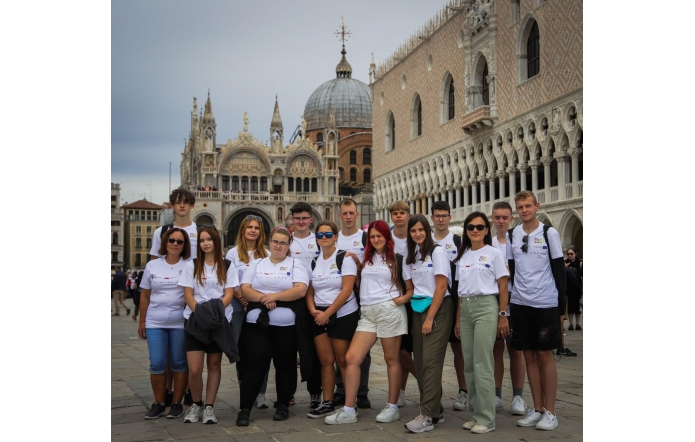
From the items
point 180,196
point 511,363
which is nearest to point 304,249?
point 180,196

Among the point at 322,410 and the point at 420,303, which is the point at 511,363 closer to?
the point at 420,303

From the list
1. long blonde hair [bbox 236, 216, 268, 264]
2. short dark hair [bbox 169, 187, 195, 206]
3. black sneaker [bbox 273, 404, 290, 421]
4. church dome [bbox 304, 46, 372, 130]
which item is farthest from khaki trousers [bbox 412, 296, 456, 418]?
church dome [bbox 304, 46, 372, 130]

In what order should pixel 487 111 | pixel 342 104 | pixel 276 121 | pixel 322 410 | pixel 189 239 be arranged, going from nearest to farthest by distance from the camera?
pixel 322 410, pixel 189 239, pixel 487 111, pixel 276 121, pixel 342 104

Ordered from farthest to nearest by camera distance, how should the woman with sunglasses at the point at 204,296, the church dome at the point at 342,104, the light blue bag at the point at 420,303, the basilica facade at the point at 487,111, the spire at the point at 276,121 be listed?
the church dome at the point at 342,104
the spire at the point at 276,121
the basilica facade at the point at 487,111
the woman with sunglasses at the point at 204,296
the light blue bag at the point at 420,303

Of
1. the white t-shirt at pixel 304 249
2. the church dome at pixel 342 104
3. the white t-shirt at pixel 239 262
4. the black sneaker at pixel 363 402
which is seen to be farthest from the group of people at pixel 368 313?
the church dome at pixel 342 104

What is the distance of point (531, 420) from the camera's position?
483 centimetres

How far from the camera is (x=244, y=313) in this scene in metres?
5.69

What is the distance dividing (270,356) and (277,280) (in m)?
0.53

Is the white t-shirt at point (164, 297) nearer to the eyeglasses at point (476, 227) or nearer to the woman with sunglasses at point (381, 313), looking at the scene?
the woman with sunglasses at point (381, 313)

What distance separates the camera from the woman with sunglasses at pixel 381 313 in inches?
197

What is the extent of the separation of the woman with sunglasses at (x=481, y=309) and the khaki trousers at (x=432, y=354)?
4.4 inches

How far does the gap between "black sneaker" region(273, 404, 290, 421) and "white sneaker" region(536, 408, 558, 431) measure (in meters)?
1.66

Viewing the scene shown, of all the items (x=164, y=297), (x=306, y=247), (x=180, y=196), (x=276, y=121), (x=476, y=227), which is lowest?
(x=164, y=297)
